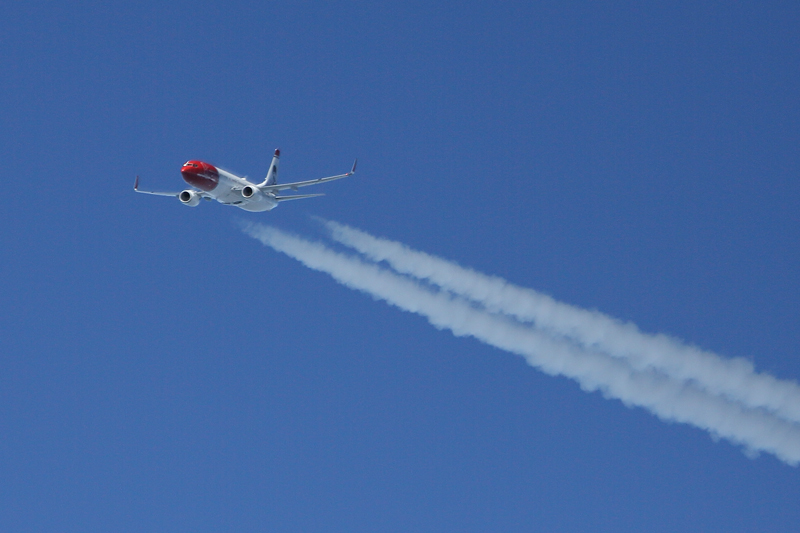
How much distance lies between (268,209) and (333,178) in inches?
233

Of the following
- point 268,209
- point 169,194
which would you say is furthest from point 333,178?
point 169,194

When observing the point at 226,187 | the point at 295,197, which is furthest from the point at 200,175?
the point at 295,197

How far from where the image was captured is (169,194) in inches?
3711

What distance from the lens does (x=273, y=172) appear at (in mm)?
101312

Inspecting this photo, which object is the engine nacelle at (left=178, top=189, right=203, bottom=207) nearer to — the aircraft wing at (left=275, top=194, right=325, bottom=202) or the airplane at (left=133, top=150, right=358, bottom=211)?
the airplane at (left=133, top=150, right=358, bottom=211)

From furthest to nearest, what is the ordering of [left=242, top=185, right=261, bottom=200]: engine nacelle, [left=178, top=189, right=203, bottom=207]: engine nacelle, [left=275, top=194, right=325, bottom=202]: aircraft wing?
[left=275, top=194, right=325, bottom=202]: aircraft wing
[left=178, top=189, right=203, bottom=207]: engine nacelle
[left=242, top=185, right=261, bottom=200]: engine nacelle

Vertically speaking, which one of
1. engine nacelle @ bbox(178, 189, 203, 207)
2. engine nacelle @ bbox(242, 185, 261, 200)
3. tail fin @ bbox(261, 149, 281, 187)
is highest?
tail fin @ bbox(261, 149, 281, 187)

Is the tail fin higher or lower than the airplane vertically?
higher

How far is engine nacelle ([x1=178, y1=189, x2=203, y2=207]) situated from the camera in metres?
91.8

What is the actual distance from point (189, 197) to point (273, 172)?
36.9ft

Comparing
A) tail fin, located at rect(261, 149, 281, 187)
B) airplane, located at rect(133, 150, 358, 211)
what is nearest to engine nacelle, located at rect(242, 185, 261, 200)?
airplane, located at rect(133, 150, 358, 211)

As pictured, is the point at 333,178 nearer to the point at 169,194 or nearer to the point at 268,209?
the point at 268,209

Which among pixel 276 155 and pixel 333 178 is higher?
pixel 276 155

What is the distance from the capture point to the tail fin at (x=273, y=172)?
100750 mm
